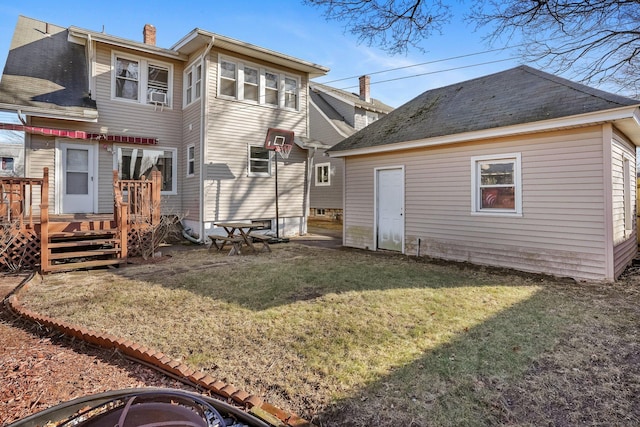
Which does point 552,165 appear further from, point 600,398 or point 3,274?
point 3,274

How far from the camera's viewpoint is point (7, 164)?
58.9 feet

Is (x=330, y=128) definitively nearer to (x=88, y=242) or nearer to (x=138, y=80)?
(x=138, y=80)

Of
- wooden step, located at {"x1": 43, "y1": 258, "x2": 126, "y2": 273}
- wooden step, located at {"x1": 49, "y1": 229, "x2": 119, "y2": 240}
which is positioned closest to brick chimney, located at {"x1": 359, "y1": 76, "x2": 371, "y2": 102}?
wooden step, located at {"x1": 49, "y1": 229, "x2": 119, "y2": 240}

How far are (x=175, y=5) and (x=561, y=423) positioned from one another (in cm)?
1175

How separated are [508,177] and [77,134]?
34.2 ft

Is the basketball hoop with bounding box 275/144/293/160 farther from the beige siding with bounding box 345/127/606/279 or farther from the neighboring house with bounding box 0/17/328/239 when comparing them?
the beige siding with bounding box 345/127/606/279

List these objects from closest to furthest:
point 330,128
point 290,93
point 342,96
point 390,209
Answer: point 390,209
point 290,93
point 330,128
point 342,96

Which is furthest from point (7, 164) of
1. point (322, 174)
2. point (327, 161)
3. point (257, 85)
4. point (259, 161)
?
point (327, 161)

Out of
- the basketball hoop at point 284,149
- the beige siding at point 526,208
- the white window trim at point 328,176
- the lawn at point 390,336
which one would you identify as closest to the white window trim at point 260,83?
the basketball hoop at point 284,149

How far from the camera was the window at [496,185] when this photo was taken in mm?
6844

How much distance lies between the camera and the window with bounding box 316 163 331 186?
18.4 m

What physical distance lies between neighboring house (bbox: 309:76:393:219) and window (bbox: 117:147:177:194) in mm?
8149

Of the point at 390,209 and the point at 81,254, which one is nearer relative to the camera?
the point at 81,254

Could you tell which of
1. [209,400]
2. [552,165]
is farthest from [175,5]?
[209,400]
